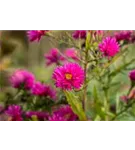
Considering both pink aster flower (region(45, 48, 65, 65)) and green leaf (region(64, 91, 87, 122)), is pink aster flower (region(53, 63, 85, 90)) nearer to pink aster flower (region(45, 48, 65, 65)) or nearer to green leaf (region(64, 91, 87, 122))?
green leaf (region(64, 91, 87, 122))

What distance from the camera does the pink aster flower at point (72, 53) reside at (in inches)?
58.6

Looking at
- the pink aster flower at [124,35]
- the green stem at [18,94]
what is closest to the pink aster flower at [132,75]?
the pink aster flower at [124,35]

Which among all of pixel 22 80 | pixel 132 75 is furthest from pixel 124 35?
pixel 22 80

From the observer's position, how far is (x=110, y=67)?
159 cm

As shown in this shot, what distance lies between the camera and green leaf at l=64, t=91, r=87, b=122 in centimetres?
142

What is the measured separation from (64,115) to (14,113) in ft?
0.47

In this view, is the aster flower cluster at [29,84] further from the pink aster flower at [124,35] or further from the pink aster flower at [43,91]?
the pink aster flower at [124,35]

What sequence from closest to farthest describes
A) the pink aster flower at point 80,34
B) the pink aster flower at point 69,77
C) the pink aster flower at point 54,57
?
the pink aster flower at point 69,77 < the pink aster flower at point 80,34 < the pink aster flower at point 54,57

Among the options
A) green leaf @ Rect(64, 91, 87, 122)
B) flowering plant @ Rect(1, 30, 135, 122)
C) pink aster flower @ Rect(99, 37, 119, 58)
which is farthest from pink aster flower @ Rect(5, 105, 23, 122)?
pink aster flower @ Rect(99, 37, 119, 58)

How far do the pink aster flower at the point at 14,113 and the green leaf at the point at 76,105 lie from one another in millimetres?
165

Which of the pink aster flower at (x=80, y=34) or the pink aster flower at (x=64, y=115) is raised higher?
the pink aster flower at (x=80, y=34)

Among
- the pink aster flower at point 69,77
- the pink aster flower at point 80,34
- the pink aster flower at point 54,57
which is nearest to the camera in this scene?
the pink aster flower at point 69,77
